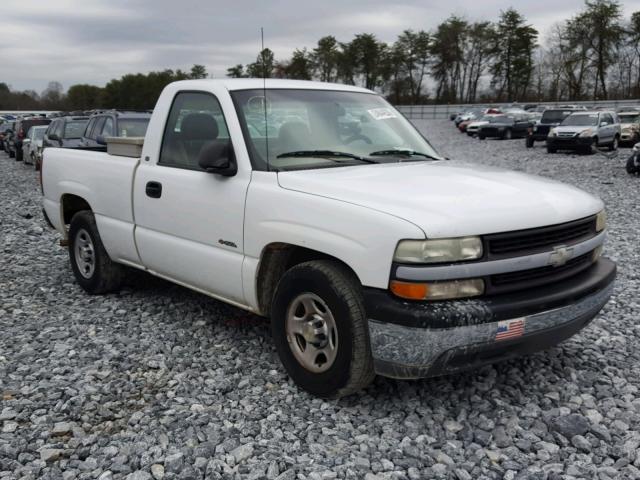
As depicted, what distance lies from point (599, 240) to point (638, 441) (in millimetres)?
1219

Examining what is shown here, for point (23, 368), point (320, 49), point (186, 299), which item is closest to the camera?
point (23, 368)

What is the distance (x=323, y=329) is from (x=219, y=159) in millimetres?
1262

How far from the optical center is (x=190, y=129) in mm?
4730

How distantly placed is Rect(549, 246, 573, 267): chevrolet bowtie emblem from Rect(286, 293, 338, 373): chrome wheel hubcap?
1225 millimetres

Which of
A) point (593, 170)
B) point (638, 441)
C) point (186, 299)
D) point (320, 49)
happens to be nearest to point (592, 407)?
point (638, 441)

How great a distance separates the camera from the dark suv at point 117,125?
13.5 meters

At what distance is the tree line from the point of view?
68875 millimetres

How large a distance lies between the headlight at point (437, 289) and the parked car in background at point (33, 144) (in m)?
20.9

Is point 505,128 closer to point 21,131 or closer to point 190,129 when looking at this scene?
point 21,131

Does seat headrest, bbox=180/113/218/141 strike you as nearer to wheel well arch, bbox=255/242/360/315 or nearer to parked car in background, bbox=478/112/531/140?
wheel well arch, bbox=255/242/360/315

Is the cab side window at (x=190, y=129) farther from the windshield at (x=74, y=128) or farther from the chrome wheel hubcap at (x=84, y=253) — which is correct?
the windshield at (x=74, y=128)

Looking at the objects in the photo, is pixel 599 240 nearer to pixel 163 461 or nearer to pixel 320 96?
pixel 320 96

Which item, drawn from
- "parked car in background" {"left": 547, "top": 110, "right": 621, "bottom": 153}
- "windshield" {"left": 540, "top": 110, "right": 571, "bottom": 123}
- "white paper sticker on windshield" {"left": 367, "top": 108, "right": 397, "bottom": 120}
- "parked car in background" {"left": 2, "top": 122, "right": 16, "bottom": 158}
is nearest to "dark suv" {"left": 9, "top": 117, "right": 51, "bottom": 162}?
"parked car in background" {"left": 2, "top": 122, "right": 16, "bottom": 158}

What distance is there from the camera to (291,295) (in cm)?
380
